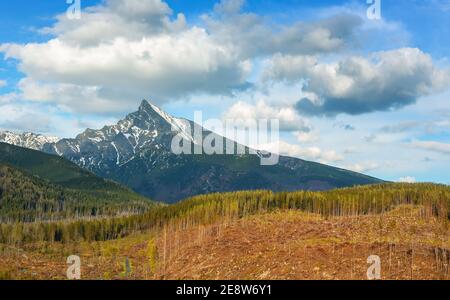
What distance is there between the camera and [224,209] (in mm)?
167125

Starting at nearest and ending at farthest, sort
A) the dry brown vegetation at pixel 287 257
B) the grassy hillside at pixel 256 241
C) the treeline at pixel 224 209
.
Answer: the dry brown vegetation at pixel 287 257 < the grassy hillside at pixel 256 241 < the treeline at pixel 224 209

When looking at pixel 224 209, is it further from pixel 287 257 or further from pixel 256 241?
pixel 287 257

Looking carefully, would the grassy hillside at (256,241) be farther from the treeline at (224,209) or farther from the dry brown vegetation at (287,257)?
the treeline at (224,209)

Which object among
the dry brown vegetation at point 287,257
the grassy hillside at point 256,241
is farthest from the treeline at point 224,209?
the dry brown vegetation at point 287,257

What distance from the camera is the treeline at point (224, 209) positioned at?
544 feet

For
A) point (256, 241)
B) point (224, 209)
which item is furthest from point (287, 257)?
point (224, 209)

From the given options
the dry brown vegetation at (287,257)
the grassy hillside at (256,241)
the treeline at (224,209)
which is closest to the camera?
the dry brown vegetation at (287,257)

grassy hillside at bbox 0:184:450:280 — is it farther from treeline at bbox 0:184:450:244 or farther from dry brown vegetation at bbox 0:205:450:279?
treeline at bbox 0:184:450:244

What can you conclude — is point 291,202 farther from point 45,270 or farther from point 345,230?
point 45,270

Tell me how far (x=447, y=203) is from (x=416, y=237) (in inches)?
2396

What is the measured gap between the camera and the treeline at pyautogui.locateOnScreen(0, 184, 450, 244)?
166 m

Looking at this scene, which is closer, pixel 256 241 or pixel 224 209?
pixel 256 241

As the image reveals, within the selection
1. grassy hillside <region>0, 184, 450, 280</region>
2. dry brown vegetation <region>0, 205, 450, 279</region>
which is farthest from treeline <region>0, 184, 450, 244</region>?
dry brown vegetation <region>0, 205, 450, 279</region>
